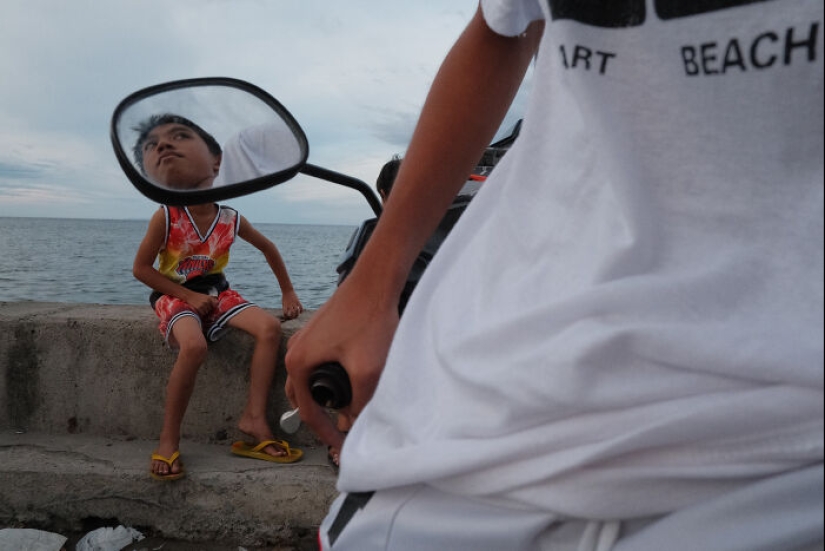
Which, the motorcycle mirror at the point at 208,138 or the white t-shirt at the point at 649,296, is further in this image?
the motorcycle mirror at the point at 208,138

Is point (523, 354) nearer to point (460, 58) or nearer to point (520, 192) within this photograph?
point (520, 192)

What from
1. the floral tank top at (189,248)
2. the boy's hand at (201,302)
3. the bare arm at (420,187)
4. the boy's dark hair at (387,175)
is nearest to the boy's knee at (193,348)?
the boy's hand at (201,302)

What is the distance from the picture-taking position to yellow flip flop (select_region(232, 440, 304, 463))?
2.99 meters

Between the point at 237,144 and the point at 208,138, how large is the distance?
5 cm

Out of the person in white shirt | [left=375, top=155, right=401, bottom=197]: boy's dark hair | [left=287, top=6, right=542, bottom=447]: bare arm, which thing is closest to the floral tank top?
[left=375, top=155, right=401, bottom=197]: boy's dark hair

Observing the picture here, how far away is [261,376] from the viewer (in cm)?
307

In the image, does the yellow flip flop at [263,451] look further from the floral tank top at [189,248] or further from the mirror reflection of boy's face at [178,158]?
the mirror reflection of boy's face at [178,158]

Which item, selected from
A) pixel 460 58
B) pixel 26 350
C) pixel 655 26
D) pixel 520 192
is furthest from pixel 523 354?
pixel 26 350

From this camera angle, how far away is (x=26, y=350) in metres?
3.25

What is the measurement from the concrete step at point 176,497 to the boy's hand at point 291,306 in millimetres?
888

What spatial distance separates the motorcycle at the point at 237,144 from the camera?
3.13ft

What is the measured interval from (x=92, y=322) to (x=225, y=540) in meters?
1.25

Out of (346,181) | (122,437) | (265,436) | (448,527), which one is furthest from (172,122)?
(122,437)

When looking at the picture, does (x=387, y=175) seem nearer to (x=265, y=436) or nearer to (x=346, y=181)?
(x=346, y=181)
